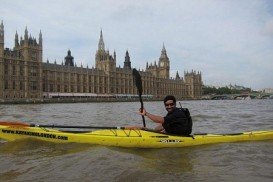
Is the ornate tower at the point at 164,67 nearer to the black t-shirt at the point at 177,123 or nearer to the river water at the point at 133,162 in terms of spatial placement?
the river water at the point at 133,162

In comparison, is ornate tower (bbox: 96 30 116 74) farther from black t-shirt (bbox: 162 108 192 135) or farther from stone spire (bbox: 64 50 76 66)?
black t-shirt (bbox: 162 108 192 135)

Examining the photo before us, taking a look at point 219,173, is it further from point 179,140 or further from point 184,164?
point 179,140

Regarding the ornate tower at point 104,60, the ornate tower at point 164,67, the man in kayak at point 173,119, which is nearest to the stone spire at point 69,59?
the ornate tower at point 104,60

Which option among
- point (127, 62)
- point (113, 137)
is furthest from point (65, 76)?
point (113, 137)

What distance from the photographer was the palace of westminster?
280 ft

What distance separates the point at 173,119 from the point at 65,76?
316ft

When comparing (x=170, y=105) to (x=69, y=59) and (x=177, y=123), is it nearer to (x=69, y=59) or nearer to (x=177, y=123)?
(x=177, y=123)

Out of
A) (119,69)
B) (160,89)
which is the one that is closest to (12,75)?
(119,69)

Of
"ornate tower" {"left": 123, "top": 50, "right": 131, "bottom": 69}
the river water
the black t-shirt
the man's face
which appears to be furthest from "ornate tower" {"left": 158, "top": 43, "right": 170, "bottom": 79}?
the man's face

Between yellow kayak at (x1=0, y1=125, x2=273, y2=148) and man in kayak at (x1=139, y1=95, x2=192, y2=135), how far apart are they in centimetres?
20

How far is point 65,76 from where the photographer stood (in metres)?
104

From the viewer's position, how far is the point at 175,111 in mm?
9883

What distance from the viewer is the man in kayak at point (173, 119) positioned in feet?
32.0

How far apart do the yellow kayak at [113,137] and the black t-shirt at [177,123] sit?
6.8 inches
